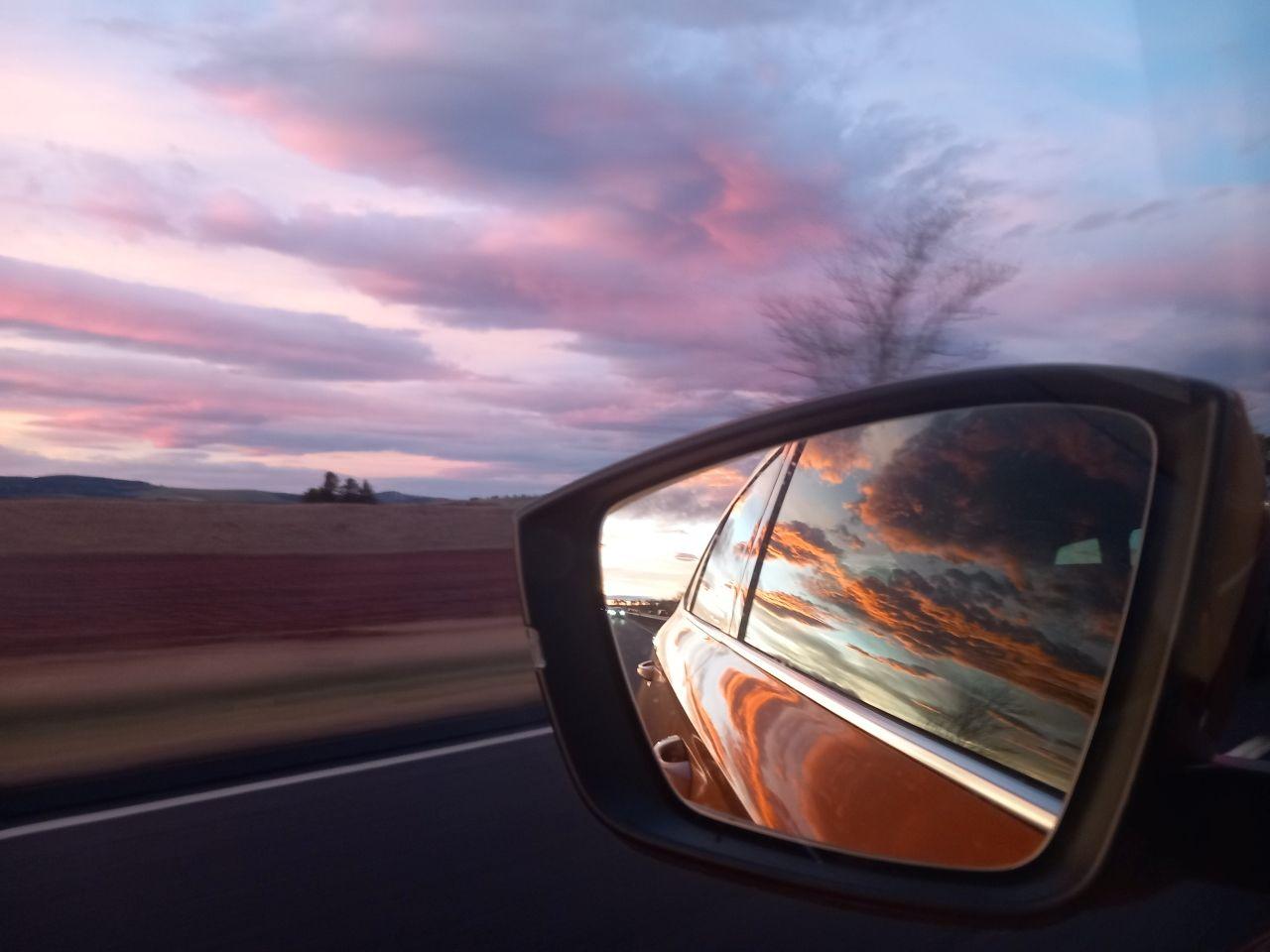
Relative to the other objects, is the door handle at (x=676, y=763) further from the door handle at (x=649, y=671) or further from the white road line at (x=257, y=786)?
the white road line at (x=257, y=786)

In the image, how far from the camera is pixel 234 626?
17.1m

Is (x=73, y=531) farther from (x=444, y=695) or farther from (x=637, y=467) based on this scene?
(x=637, y=467)

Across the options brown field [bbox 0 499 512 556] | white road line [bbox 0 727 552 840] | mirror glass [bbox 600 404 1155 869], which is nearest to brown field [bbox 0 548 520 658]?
brown field [bbox 0 499 512 556]

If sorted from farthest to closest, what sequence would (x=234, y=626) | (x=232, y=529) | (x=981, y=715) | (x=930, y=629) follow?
1. (x=232, y=529)
2. (x=234, y=626)
3. (x=930, y=629)
4. (x=981, y=715)

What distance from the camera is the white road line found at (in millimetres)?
5379

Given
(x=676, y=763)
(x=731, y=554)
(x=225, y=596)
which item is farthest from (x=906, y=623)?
(x=225, y=596)

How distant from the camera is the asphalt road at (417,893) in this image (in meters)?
3.96

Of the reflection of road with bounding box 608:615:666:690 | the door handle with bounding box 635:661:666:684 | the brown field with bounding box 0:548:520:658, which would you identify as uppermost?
the reflection of road with bounding box 608:615:666:690

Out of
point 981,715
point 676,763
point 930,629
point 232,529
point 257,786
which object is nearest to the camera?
point 981,715

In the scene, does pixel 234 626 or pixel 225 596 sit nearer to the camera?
pixel 234 626

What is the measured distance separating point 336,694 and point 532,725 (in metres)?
2.47

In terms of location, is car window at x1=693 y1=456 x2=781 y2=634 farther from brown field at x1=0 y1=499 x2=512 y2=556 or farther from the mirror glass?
brown field at x1=0 y1=499 x2=512 y2=556

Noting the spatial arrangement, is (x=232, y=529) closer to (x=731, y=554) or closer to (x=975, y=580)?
(x=731, y=554)

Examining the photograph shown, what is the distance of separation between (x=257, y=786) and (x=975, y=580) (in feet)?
16.5
